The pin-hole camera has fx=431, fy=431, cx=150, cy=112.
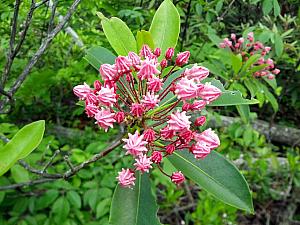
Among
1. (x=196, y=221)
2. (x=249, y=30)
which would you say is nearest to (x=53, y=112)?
(x=196, y=221)

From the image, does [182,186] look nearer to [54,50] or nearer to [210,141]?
[54,50]

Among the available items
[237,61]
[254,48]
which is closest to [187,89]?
[237,61]

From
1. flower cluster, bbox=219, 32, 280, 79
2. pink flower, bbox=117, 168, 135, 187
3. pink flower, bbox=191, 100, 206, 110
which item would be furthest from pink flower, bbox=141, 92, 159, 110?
flower cluster, bbox=219, 32, 280, 79

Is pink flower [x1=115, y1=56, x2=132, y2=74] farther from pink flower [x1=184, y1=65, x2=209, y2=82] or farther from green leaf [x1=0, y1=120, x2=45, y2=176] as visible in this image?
green leaf [x1=0, y1=120, x2=45, y2=176]

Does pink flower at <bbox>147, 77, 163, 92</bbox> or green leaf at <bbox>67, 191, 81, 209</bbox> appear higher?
pink flower at <bbox>147, 77, 163, 92</bbox>

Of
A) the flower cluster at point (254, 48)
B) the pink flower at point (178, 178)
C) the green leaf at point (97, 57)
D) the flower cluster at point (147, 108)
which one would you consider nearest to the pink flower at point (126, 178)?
the flower cluster at point (147, 108)

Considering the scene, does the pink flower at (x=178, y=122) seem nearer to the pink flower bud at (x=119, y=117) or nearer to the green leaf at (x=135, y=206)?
the pink flower bud at (x=119, y=117)

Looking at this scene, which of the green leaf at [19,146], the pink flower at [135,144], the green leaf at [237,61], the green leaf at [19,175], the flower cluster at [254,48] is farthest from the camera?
the flower cluster at [254,48]

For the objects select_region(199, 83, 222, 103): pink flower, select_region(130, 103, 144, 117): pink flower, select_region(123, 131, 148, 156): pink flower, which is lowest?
select_region(123, 131, 148, 156): pink flower
